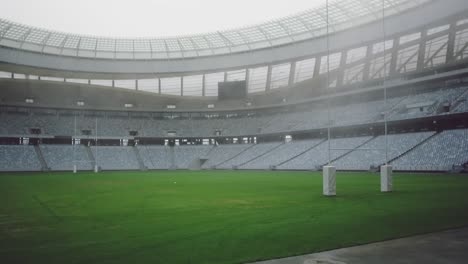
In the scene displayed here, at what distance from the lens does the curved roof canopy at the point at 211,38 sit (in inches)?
1822

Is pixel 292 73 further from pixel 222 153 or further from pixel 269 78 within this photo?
pixel 222 153

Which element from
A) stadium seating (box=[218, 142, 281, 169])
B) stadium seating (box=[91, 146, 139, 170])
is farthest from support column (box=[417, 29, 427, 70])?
stadium seating (box=[91, 146, 139, 170])

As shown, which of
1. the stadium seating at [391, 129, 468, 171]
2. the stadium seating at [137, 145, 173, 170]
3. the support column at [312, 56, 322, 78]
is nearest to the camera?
the stadium seating at [391, 129, 468, 171]

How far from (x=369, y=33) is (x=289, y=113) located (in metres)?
21.6

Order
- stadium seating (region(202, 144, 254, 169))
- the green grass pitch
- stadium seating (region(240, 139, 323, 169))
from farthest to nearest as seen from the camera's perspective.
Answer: stadium seating (region(202, 144, 254, 169)) → stadium seating (region(240, 139, 323, 169)) → the green grass pitch

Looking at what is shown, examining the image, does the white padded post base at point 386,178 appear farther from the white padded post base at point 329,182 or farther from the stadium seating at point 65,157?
the stadium seating at point 65,157

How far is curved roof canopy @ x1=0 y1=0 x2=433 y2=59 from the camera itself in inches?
1822

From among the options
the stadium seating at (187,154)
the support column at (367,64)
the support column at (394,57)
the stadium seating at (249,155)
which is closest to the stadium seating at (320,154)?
the stadium seating at (249,155)

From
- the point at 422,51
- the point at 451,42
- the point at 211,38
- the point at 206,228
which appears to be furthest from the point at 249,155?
the point at 206,228

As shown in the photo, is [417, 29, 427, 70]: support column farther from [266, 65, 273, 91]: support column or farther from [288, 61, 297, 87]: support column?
[266, 65, 273, 91]: support column

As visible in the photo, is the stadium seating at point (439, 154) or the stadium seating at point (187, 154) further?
the stadium seating at point (187, 154)

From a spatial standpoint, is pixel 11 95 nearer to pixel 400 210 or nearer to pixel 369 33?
pixel 369 33

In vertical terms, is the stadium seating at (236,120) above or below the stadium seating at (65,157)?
above

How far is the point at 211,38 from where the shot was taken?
58656 mm
